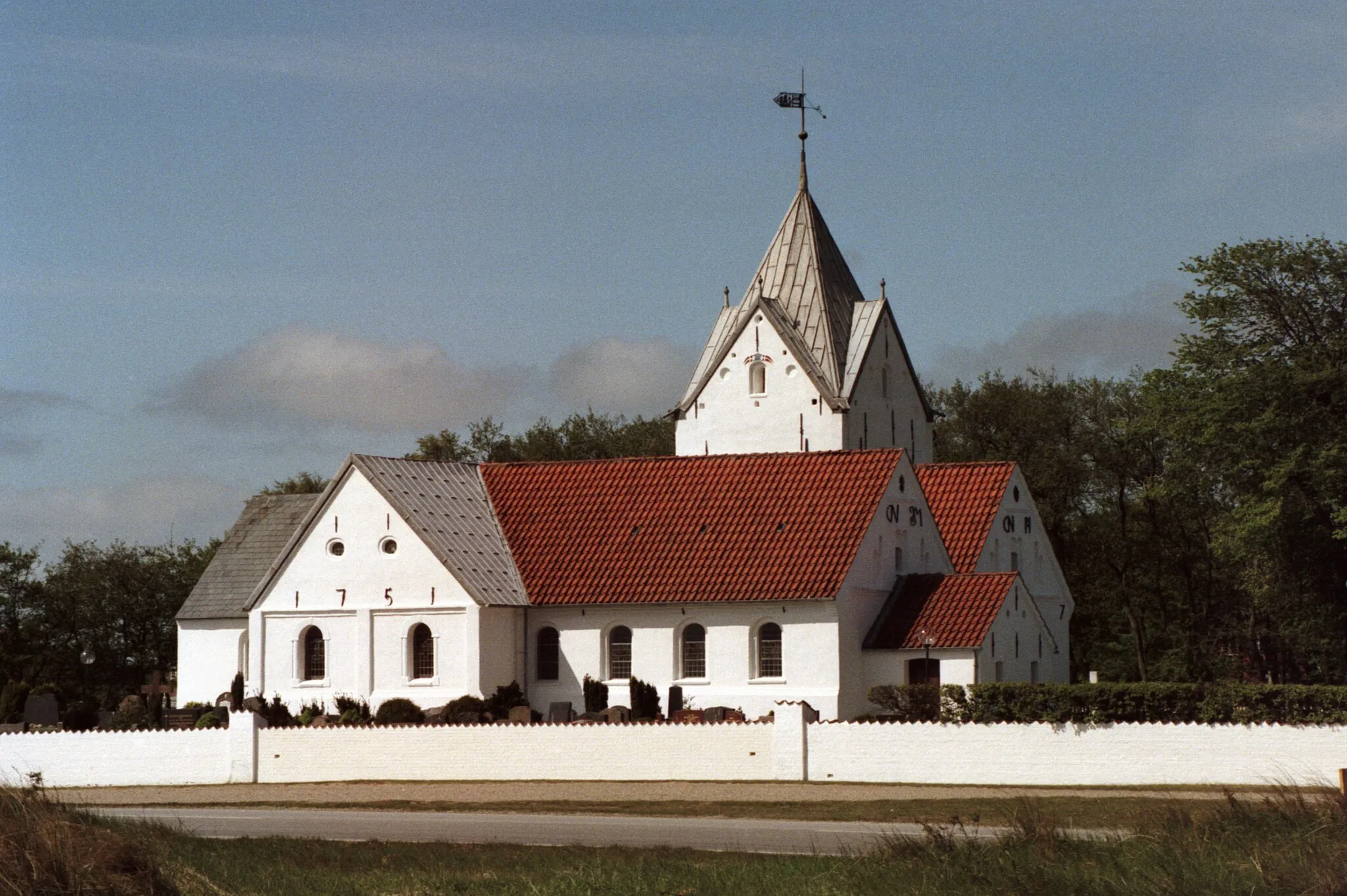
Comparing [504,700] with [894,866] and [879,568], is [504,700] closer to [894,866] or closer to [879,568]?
[879,568]

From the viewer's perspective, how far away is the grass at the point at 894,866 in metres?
18.0

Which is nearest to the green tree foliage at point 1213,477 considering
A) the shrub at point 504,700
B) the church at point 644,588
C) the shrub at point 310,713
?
the church at point 644,588

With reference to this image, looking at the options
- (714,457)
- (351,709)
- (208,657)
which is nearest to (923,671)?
(714,457)

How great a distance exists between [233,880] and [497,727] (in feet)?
64.8

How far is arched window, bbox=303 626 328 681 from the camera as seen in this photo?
50906mm

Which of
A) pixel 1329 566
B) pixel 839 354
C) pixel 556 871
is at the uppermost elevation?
pixel 839 354

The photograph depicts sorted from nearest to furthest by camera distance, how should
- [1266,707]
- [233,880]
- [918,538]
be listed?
[233,880] → [1266,707] → [918,538]

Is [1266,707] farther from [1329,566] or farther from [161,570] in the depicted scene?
[161,570]

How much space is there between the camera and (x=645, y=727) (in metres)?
39.2

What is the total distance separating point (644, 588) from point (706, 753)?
10875 mm

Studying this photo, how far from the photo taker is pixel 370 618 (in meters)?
50.3

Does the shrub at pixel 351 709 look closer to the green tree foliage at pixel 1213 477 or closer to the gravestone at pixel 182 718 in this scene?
the gravestone at pixel 182 718

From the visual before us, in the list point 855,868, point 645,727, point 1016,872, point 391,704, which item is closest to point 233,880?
point 855,868

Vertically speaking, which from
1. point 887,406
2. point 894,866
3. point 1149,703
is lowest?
point 894,866
